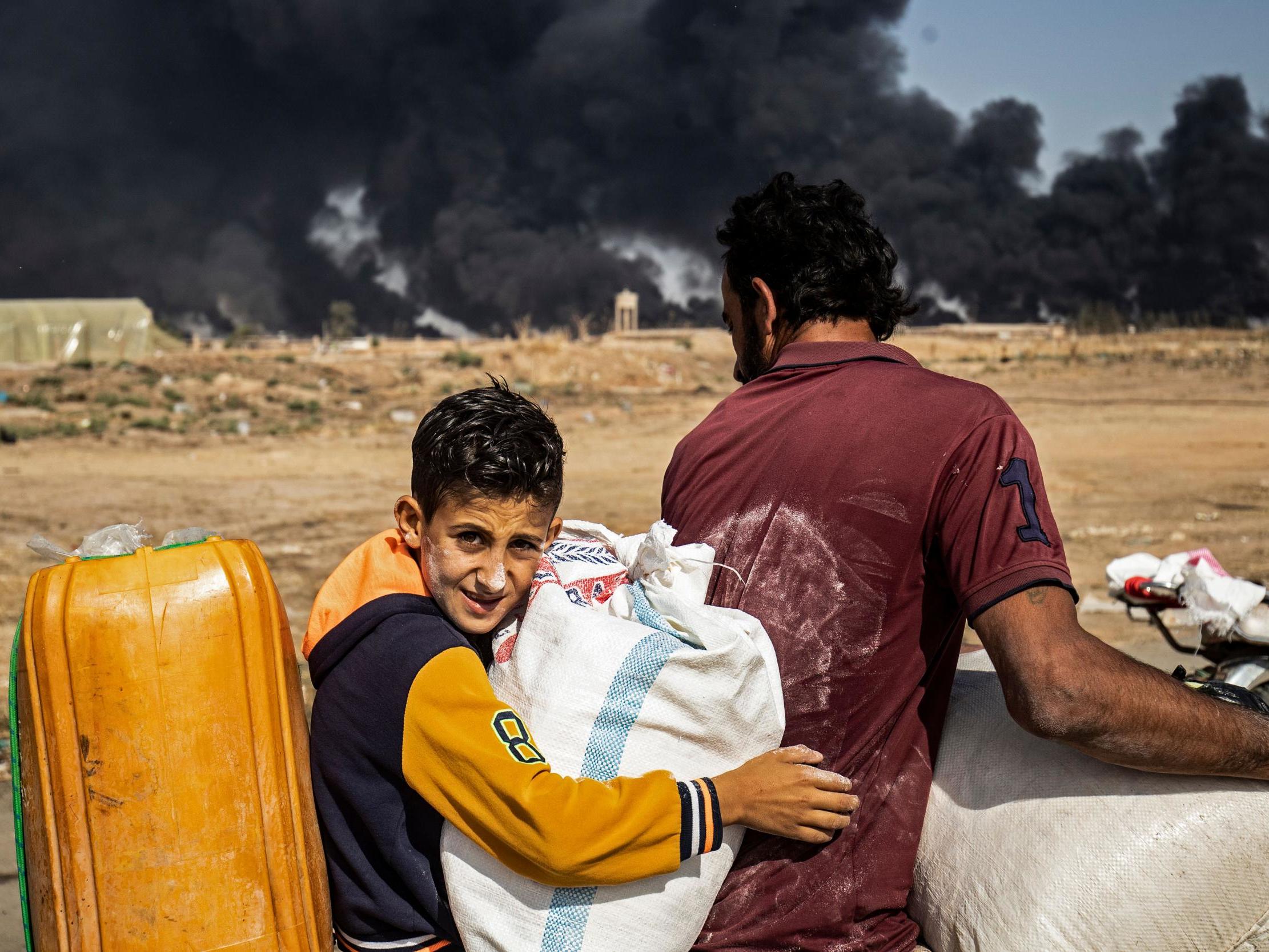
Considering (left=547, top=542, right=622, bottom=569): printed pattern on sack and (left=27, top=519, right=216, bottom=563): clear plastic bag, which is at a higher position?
(left=27, top=519, right=216, bottom=563): clear plastic bag

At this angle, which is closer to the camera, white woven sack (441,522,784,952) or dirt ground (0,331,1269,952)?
white woven sack (441,522,784,952)

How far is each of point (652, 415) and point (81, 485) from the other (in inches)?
332

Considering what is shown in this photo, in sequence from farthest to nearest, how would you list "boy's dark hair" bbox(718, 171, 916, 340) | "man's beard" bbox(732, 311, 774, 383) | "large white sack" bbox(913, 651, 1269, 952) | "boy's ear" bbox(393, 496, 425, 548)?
"man's beard" bbox(732, 311, 774, 383) < "boy's dark hair" bbox(718, 171, 916, 340) < "boy's ear" bbox(393, 496, 425, 548) < "large white sack" bbox(913, 651, 1269, 952)

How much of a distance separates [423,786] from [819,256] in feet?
3.89

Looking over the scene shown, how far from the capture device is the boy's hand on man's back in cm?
157

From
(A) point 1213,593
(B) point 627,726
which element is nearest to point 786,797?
(B) point 627,726

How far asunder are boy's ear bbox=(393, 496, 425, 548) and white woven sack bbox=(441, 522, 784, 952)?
0.26 metres

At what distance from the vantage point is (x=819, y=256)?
6.59 ft

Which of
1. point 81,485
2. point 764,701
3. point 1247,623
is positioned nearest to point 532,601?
point 764,701

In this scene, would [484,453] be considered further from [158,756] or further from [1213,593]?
[1213,593]

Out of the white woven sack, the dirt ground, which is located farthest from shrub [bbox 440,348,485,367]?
the white woven sack

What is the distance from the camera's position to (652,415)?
16.8 m

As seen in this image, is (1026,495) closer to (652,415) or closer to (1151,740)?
(1151,740)

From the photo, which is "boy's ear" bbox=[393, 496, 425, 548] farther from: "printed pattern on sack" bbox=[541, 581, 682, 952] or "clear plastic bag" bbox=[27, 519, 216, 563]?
"printed pattern on sack" bbox=[541, 581, 682, 952]
